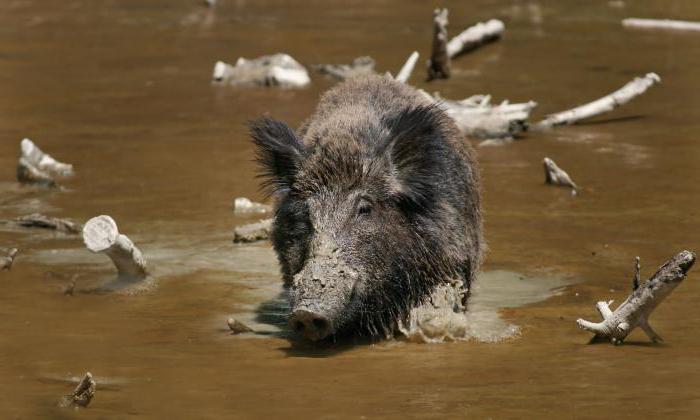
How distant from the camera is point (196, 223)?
13.1m

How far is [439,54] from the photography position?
2036 centimetres

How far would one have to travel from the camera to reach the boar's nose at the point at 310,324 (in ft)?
28.1

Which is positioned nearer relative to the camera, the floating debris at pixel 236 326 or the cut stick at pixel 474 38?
the floating debris at pixel 236 326

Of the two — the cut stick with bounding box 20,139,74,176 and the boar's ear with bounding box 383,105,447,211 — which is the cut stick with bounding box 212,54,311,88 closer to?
the cut stick with bounding box 20,139,74,176

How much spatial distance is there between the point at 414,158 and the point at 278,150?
0.96 meters

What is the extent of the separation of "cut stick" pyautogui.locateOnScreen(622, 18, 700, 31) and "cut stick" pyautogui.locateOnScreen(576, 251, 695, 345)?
17.2 meters

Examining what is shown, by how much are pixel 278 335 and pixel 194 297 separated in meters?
1.36

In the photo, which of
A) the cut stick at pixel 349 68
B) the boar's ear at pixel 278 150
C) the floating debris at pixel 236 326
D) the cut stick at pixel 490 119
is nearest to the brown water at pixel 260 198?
the floating debris at pixel 236 326

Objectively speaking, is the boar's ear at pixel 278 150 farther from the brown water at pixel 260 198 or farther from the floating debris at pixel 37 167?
the floating debris at pixel 37 167

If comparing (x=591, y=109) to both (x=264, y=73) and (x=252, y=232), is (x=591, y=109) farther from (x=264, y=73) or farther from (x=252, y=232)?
(x=252, y=232)

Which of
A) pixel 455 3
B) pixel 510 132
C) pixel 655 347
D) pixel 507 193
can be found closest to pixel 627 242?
pixel 507 193

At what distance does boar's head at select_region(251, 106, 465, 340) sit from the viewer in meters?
9.09

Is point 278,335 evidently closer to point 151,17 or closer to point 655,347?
point 655,347

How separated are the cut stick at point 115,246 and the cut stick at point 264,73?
9.94 meters
